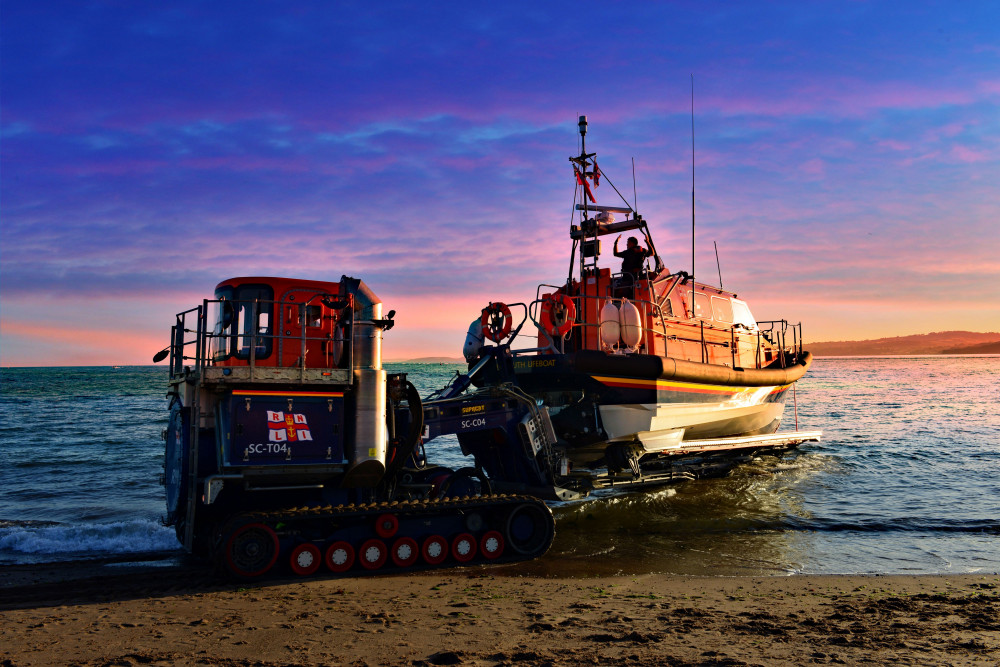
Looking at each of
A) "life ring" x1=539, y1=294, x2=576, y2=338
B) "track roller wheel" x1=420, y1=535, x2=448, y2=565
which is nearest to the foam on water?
"track roller wheel" x1=420, y1=535, x2=448, y2=565

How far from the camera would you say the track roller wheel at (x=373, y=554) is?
8.34 meters

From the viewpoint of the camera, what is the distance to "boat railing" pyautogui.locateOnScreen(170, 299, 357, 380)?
8125 millimetres

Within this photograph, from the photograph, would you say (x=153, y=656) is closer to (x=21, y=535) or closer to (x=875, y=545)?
(x=21, y=535)

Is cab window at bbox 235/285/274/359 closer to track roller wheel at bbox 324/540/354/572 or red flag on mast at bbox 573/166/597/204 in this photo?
track roller wheel at bbox 324/540/354/572

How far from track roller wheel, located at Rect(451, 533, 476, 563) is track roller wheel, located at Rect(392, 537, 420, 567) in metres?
0.51

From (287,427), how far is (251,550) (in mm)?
1432

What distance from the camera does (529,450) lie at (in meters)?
10.7

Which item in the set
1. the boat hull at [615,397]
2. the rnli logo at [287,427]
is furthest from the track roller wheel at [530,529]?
the boat hull at [615,397]

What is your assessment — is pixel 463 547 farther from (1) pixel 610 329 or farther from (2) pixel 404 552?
(1) pixel 610 329

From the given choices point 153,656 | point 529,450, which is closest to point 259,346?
point 153,656

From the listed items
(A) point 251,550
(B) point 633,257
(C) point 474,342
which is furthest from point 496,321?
(A) point 251,550

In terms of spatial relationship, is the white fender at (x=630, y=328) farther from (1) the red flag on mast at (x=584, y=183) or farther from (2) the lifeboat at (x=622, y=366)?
(1) the red flag on mast at (x=584, y=183)

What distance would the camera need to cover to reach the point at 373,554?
838cm

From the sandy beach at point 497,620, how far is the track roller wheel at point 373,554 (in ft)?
0.77
